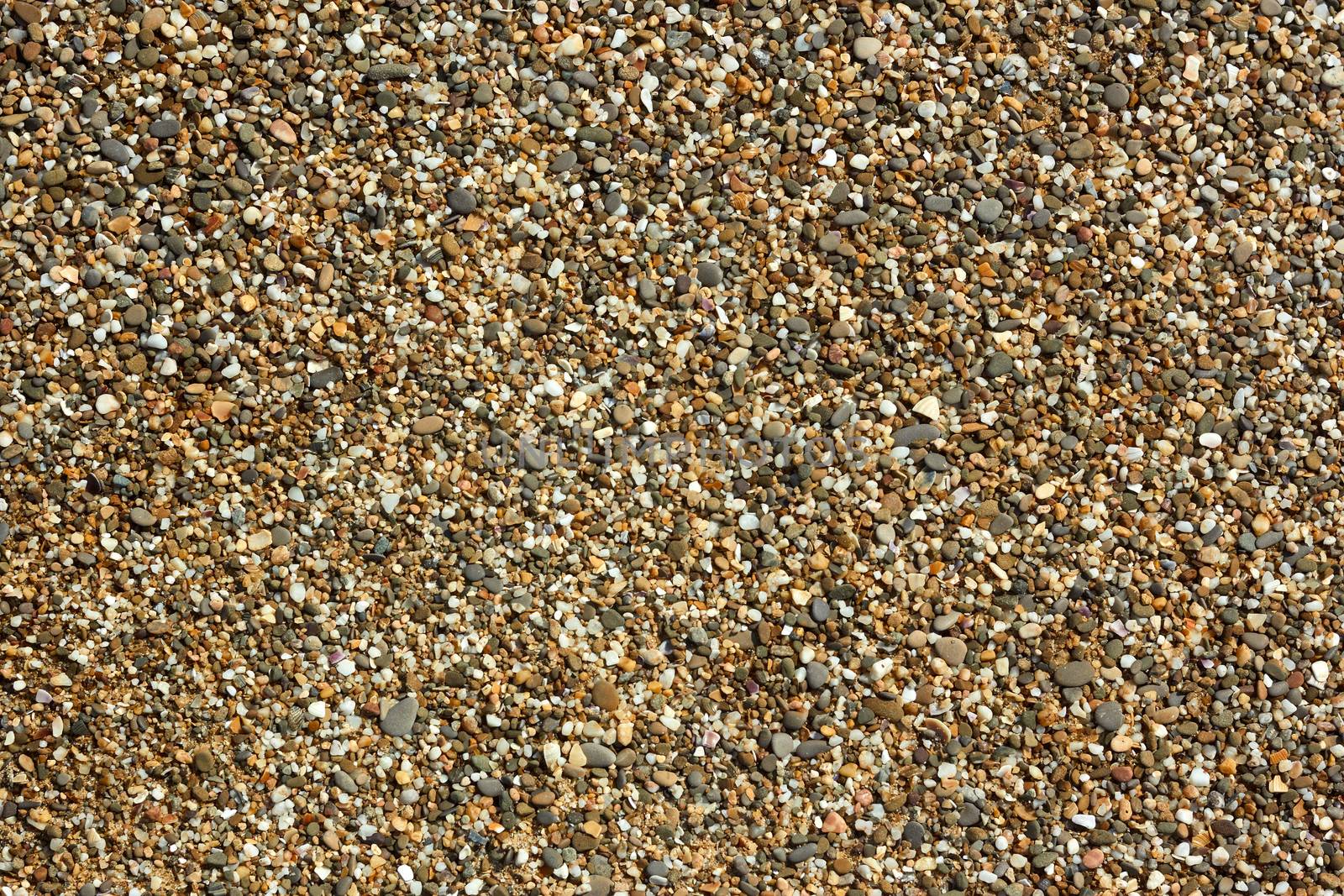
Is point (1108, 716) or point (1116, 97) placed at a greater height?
point (1116, 97)

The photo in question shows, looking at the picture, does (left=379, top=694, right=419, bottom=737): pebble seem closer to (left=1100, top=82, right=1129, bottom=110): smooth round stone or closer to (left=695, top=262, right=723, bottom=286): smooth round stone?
(left=695, top=262, right=723, bottom=286): smooth round stone

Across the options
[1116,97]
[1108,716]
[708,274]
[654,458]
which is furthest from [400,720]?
[1116,97]

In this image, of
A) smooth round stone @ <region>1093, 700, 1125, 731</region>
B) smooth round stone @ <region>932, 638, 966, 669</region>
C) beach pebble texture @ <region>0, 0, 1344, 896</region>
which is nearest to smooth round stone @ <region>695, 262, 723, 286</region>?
beach pebble texture @ <region>0, 0, 1344, 896</region>

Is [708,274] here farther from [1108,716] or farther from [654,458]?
[1108,716]

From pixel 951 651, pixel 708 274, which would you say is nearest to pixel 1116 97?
pixel 708 274

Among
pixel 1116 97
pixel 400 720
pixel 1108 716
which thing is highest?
pixel 1116 97

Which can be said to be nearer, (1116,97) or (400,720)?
(400,720)

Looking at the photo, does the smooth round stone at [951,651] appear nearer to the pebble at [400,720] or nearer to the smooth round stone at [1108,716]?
the smooth round stone at [1108,716]

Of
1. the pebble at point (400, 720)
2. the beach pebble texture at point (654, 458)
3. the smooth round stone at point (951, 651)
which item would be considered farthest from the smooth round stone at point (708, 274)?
the pebble at point (400, 720)
